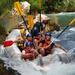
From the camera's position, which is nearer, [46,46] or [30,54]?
[30,54]

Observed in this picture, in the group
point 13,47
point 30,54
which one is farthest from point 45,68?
point 13,47

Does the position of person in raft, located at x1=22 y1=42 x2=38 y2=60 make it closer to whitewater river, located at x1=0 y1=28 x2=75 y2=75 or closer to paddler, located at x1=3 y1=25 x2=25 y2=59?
whitewater river, located at x1=0 y1=28 x2=75 y2=75

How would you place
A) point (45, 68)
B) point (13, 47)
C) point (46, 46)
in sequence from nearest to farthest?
point (45, 68)
point (46, 46)
point (13, 47)

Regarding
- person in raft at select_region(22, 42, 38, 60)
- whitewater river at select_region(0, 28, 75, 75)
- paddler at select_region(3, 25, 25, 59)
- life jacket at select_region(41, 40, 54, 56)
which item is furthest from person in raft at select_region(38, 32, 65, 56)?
paddler at select_region(3, 25, 25, 59)

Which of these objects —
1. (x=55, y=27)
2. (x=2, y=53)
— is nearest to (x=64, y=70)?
(x=2, y=53)

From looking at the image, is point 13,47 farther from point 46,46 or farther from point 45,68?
point 45,68

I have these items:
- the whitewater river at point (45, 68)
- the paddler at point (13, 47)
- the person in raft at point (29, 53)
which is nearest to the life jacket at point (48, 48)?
the person in raft at point (29, 53)

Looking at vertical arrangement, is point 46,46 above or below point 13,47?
above

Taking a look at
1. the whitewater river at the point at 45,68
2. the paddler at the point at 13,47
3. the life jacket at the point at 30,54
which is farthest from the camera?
the paddler at the point at 13,47

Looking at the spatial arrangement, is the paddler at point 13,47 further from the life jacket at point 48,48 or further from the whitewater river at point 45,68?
the life jacket at point 48,48

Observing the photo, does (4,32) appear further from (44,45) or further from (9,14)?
(44,45)

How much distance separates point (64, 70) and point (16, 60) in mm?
1968

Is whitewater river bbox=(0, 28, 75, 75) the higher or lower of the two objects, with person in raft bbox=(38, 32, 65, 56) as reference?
lower

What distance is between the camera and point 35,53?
37.2ft
